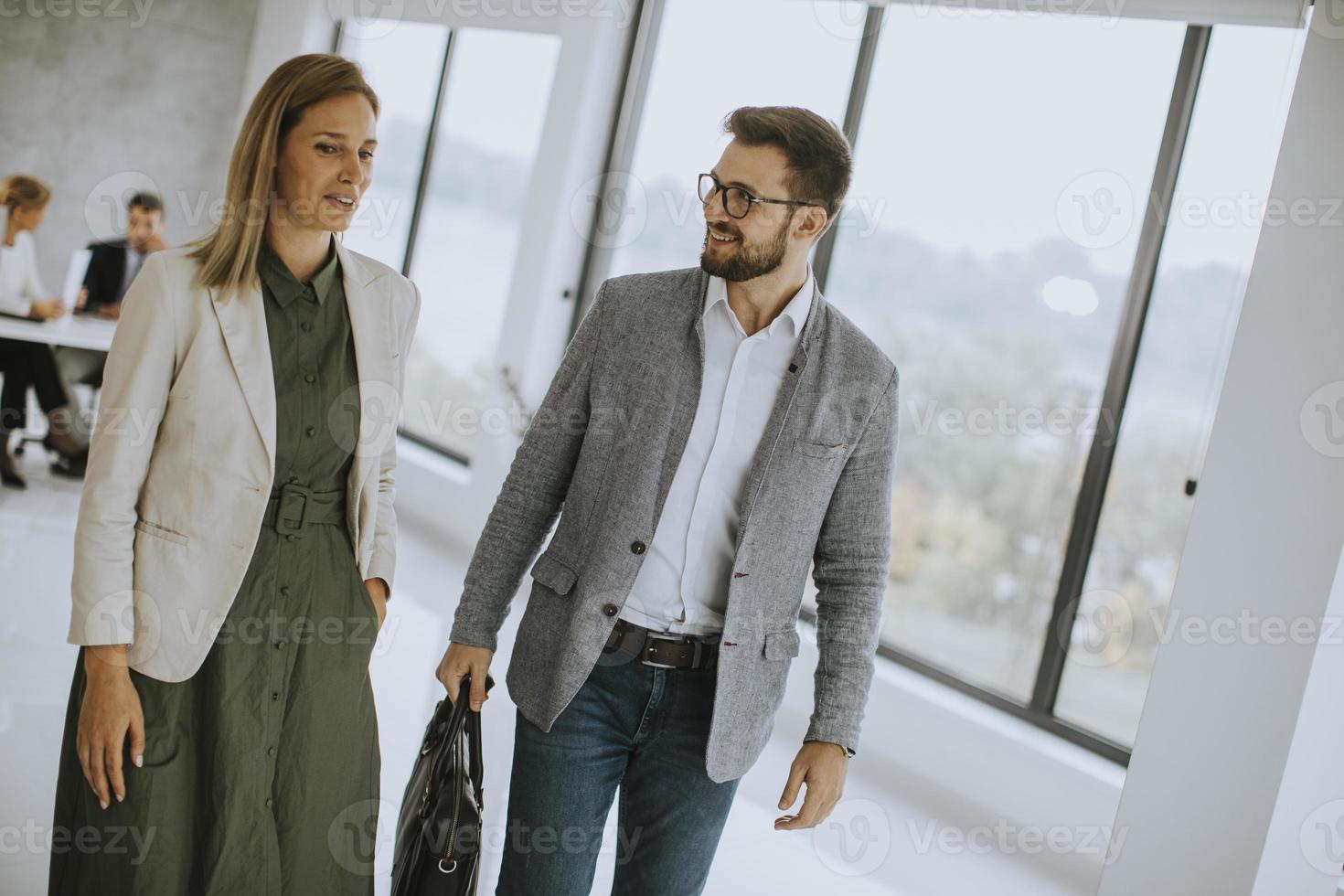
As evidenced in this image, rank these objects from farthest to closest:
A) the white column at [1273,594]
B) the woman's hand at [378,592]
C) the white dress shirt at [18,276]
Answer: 1. the white dress shirt at [18,276]
2. the white column at [1273,594]
3. the woman's hand at [378,592]

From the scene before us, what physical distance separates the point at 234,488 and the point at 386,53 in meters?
6.95

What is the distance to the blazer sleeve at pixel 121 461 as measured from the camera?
4.85 feet

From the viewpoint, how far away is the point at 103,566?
4.85 feet

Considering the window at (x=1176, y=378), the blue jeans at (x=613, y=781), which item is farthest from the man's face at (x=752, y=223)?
the window at (x=1176, y=378)

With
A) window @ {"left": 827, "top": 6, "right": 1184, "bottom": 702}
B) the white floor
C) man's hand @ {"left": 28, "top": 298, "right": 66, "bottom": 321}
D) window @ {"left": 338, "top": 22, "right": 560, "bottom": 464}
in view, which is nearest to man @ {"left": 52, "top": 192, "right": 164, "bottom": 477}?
man's hand @ {"left": 28, "top": 298, "right": 66, "bottom": 321}

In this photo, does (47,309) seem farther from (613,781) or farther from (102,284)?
(613,781)

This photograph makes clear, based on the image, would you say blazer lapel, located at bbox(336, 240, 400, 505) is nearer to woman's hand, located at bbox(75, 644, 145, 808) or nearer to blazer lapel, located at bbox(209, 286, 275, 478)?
blazer lapel, located at bbox(209, 286, 275, 478)

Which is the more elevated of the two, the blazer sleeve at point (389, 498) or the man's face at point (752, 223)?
the man's face at point (752, 223)

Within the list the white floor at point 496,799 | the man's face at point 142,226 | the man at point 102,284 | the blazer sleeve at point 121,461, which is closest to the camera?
the blazer sleeve at point 121,461

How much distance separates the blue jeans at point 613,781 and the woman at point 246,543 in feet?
1.04

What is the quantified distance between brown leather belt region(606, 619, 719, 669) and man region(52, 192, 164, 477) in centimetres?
516

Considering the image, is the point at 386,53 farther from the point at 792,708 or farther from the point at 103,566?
the point at 103,566

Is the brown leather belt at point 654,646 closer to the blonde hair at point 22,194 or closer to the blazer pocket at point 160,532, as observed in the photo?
the blazer pocket at point 160,532

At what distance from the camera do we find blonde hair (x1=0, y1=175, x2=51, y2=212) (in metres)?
5.44
